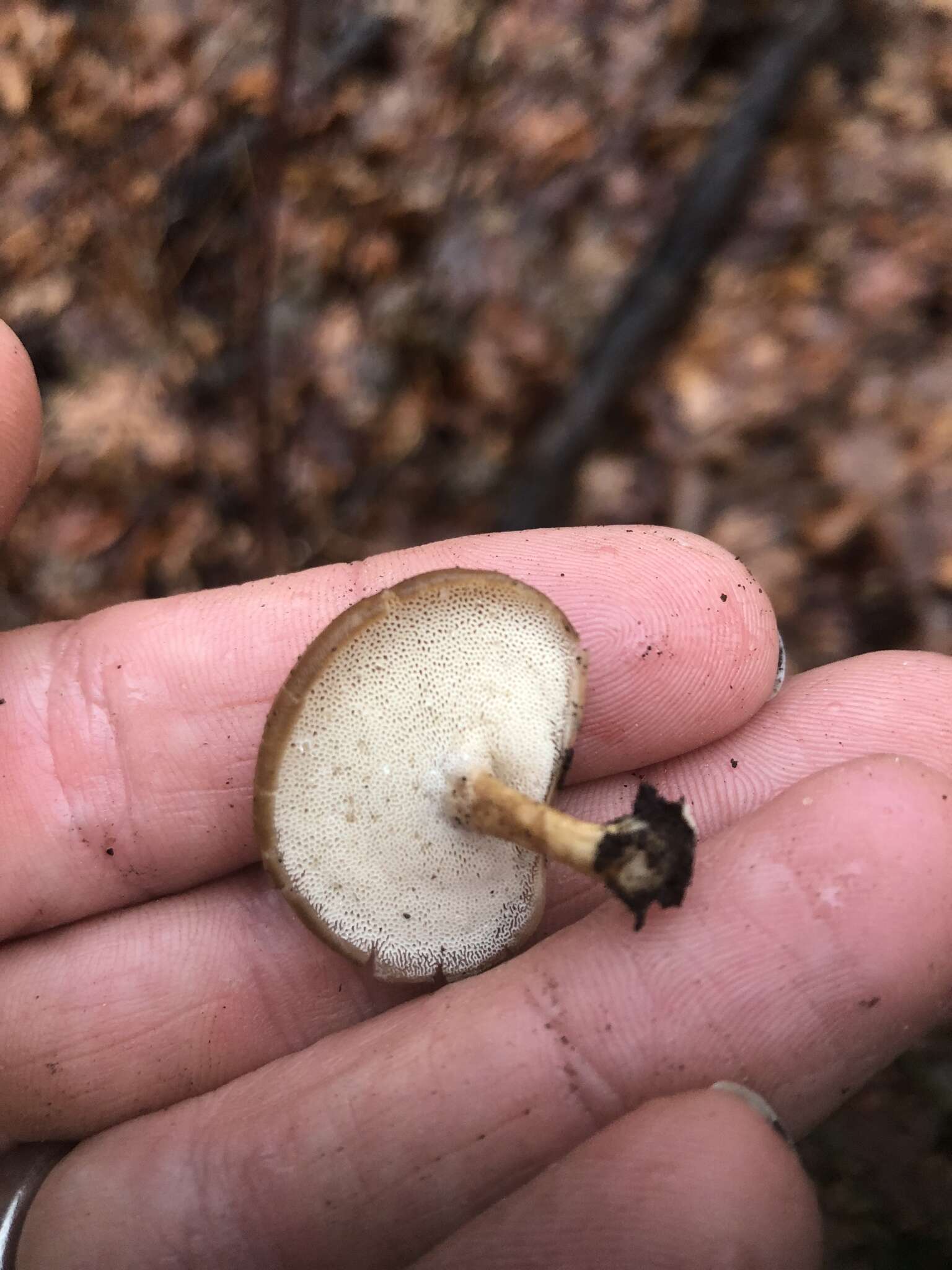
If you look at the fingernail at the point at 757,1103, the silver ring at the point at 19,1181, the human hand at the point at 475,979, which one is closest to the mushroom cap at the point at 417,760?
the human hand at the point at 475,979

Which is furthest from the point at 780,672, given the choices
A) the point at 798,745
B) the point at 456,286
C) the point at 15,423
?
the point at 456,286

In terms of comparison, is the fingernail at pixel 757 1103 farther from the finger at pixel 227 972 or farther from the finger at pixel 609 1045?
the finger at pixel 227 972

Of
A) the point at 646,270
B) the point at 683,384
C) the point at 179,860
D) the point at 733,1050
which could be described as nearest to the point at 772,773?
the point at 733,1050

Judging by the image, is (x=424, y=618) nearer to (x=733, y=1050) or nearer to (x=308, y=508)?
(x=733, y=1050)

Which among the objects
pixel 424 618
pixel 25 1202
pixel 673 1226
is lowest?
pixel 25 1202

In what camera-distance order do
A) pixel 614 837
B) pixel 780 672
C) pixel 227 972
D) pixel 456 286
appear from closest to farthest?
pixel 614 837, pixel 227 972, pixel 780 672, pixel 456 286

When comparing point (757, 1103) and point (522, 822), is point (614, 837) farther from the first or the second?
point (757, 1103)
